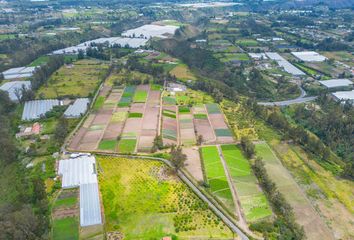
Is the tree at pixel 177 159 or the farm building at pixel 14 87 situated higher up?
the tree at pixel 177 159

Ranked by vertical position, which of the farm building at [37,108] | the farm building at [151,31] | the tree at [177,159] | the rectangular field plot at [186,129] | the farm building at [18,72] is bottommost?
the farm building at [151,31]

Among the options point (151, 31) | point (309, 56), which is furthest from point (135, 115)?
point (151, 31)

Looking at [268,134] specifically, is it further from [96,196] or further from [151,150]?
[96,196]

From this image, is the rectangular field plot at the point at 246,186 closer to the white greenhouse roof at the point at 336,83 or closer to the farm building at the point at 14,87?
the white greenhouse roof at the point at 336,83

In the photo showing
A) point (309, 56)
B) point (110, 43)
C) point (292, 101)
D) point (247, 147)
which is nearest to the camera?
point (247, 147)

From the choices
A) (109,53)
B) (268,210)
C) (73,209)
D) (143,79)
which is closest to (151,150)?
(73,209)

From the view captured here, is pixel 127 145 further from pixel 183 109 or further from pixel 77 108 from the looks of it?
pixel 77 108

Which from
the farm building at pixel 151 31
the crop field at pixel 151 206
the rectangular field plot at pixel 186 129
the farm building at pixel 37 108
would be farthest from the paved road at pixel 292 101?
the farm building at pixel 151 31

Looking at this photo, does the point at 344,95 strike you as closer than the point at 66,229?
No
